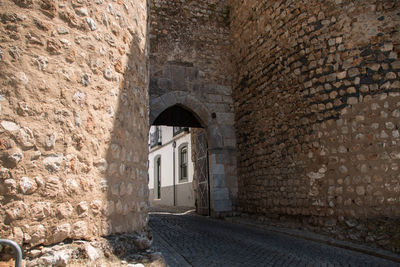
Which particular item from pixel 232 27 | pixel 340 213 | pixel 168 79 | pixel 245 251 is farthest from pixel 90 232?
pixel 232 27

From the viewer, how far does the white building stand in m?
12.6

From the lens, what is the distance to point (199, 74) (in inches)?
318

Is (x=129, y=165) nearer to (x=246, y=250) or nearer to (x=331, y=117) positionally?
(x=246, y=250)

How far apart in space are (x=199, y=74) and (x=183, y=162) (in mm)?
5879

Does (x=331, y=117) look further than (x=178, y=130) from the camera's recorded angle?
No

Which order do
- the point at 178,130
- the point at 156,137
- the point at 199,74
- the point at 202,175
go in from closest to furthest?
the point at 199,74, the point at 202,175, the point at 178,130, the point at 156,137

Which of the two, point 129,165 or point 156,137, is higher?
point 156,137

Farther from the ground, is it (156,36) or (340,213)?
(156,36)

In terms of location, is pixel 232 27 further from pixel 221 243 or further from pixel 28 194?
pixel 28 194

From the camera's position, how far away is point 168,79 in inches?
304

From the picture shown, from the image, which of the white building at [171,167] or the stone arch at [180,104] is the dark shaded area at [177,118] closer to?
the stone arch at [180,104]

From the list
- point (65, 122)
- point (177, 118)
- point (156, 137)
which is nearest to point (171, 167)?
point (156, 137)

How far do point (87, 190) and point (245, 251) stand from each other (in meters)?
2.47

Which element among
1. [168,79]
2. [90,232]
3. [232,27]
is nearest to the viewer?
[90,232]
